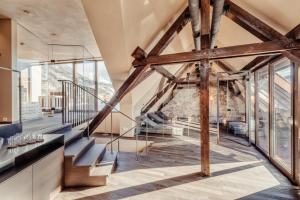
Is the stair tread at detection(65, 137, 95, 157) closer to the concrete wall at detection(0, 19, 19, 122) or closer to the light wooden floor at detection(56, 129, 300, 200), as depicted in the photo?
the light wooden floor at detection(56, 129, 300, 200)

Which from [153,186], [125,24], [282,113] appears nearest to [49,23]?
[125,24]

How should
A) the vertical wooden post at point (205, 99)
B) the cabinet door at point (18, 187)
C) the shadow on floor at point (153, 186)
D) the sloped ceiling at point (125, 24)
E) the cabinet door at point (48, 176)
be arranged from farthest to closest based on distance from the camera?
the vertical wooden post at point (205, 99) → the sloped ceiling at point (125, 24) → the shadow on floor at point (153, 186) → the cabinet door at point (48, 176) → the cabinet door at point (18, 187)

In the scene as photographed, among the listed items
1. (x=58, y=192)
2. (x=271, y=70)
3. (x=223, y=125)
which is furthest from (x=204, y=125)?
(x=223, y=125)

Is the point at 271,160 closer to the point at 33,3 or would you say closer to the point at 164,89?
the point at 164,89

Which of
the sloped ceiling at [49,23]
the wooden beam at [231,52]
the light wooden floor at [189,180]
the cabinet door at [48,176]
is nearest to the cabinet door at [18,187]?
the cabinet door at [48,176]

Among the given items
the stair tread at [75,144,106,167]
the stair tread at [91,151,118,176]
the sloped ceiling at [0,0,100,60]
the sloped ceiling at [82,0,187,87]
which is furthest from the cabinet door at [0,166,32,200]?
the sloped ceiling at [0,0,100,60]

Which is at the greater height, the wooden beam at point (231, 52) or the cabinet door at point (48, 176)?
the wooden beam at point (231, 52)

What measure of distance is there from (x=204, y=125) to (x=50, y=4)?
4.02 meters

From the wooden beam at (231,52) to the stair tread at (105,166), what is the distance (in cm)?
208

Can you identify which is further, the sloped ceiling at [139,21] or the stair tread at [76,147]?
the stair tread at [76,147]

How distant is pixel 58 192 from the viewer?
273cm

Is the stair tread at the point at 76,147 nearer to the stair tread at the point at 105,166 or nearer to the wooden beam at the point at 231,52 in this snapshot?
the stair tread at the point at 105,166

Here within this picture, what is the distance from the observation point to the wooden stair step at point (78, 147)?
9.96ft

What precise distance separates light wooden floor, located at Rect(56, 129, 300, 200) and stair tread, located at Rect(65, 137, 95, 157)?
57cm
